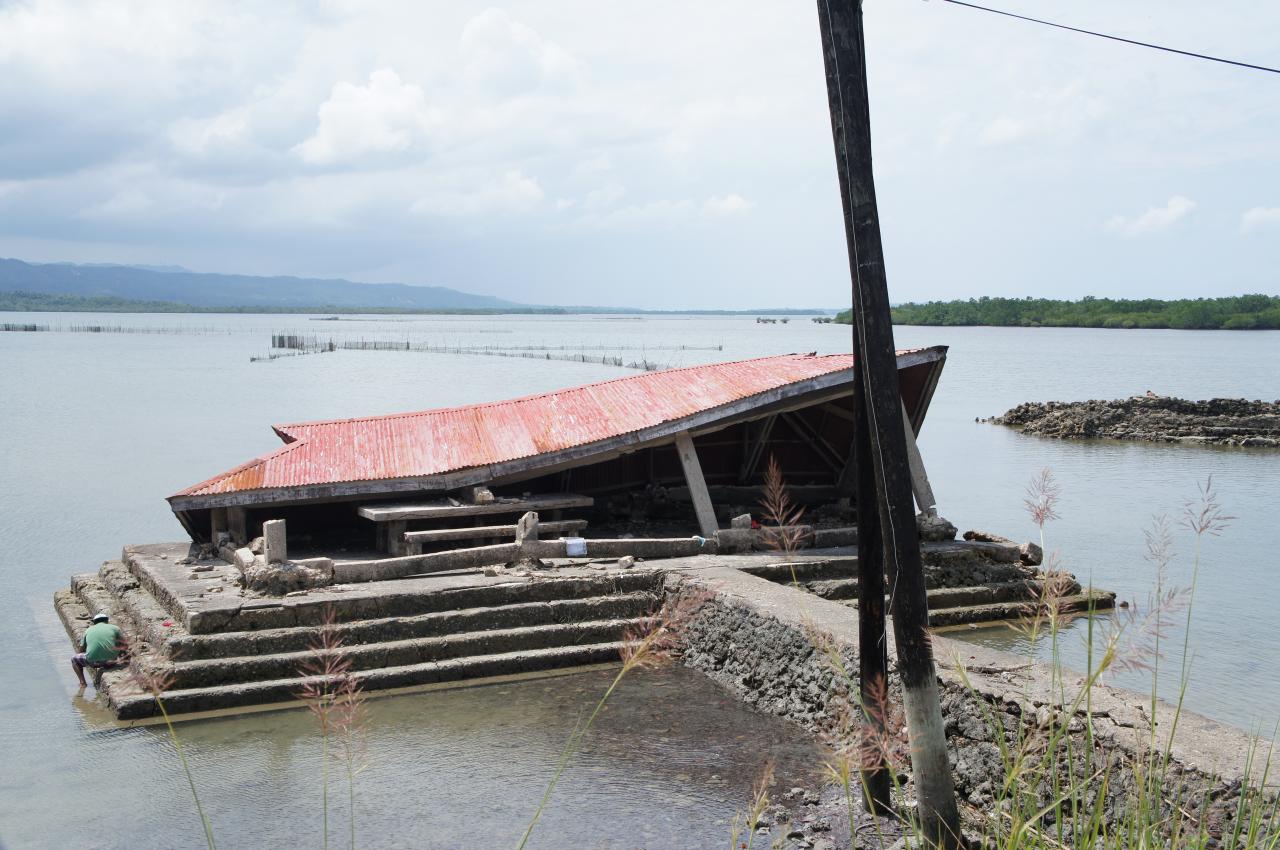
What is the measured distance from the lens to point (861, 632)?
7484 millimetres

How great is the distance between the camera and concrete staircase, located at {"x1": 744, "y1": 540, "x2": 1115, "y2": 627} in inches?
550

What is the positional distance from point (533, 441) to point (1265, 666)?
A: 9.37 meters

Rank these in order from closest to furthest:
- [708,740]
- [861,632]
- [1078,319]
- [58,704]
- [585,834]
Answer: [861,632] < [585,834] < [708,740] < [58,704] < [1078,319]

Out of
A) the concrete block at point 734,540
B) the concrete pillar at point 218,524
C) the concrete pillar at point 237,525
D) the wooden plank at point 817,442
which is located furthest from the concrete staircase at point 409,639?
the wooden plank at point 817,442

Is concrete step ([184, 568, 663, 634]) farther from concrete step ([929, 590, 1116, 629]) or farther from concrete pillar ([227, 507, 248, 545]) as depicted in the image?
concrete step ([929, 590, 1116, 629])

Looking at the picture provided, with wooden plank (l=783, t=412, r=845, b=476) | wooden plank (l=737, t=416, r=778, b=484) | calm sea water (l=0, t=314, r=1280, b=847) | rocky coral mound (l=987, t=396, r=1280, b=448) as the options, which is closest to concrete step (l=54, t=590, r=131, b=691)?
calm sea water (l=0, t=314, r=1280, b=847)

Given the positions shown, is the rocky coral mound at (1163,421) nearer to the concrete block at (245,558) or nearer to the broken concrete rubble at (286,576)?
the broken concrete rubble at (286,576)

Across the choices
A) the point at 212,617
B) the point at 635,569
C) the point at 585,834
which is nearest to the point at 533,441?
the point at 635,569

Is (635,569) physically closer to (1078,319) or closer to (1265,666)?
(1265,666)

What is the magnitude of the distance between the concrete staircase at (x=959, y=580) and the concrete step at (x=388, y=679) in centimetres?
289

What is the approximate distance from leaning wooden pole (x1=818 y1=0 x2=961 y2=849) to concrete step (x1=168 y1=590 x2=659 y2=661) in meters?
6.45

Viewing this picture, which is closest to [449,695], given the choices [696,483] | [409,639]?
[409,639]

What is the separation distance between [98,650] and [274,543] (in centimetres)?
207

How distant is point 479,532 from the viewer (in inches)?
551
